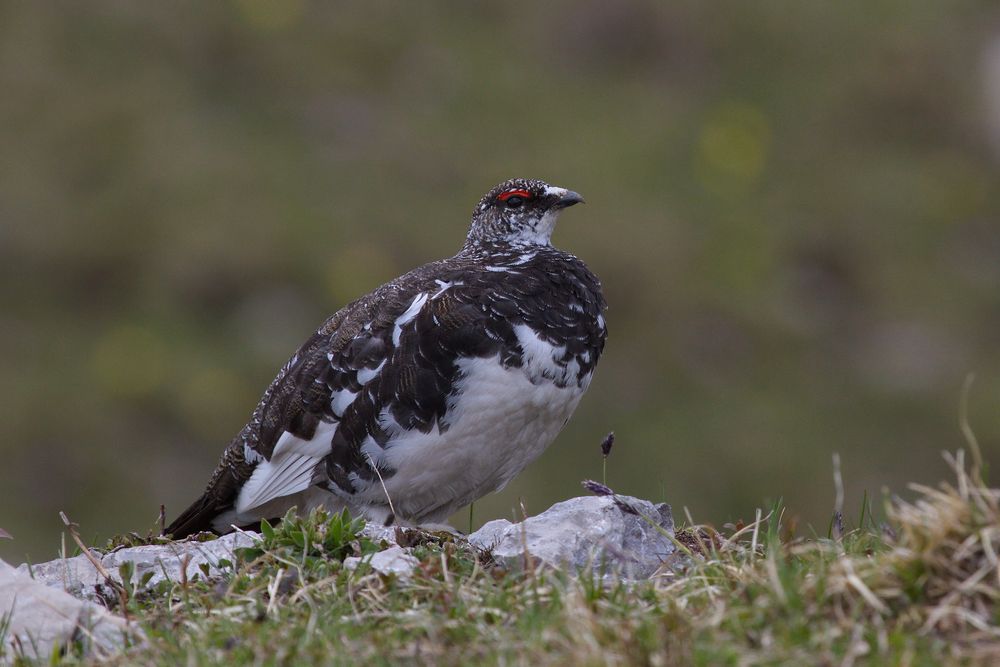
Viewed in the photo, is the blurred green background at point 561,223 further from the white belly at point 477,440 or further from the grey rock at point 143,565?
the grey rock at point 143,565

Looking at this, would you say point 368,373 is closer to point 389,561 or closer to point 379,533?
point 379,533

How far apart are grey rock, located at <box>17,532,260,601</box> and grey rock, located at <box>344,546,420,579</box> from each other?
0.36 metres

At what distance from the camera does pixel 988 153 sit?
13.1 m

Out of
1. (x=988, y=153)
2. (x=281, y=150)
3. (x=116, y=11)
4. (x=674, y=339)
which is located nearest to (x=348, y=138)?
(x=281, y=150)

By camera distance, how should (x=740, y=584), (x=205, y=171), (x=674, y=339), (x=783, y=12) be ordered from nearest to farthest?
(x=740, y=584)
(x=674, y=339)
(x=205, y=171)
(x=783, y=12)

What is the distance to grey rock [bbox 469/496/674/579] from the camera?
386cm

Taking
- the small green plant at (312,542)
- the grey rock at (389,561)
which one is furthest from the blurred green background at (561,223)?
the grey rock at (389,561)

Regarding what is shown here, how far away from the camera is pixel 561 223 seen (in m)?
11.3

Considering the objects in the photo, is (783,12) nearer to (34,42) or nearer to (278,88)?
(278,88)

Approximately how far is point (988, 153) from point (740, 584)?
10.8 metres

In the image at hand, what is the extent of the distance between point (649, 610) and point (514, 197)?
3073 millimetres

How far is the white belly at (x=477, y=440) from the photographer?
4.90m

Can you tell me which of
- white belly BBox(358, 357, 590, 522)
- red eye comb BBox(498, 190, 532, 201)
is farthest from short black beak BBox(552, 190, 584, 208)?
white belly BBox(358, 357, 590, 522)

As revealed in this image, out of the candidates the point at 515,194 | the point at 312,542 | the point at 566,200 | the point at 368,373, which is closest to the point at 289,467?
the point at 368,373
